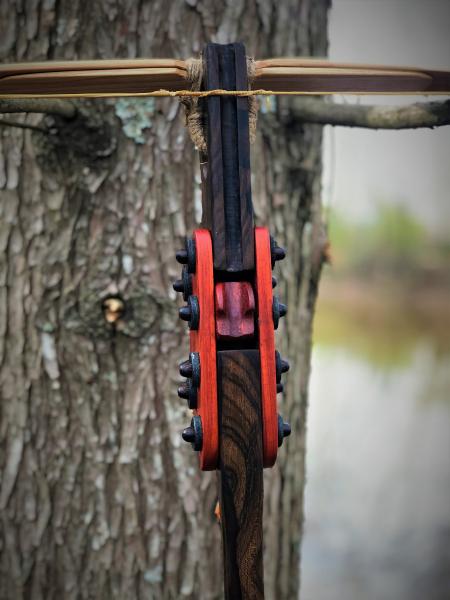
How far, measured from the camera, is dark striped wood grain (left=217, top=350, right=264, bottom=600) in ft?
1.99

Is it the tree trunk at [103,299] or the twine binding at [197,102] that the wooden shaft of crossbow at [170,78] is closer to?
the twine binding at [197,102]

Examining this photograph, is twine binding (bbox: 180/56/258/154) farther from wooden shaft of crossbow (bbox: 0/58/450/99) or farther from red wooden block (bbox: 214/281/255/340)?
red wooden block (bbox: 214/281/255/340)

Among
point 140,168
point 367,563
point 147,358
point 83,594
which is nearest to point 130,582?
point 83,594

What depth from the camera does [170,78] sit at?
670 millimetres

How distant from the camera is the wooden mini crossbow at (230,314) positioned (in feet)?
1.98

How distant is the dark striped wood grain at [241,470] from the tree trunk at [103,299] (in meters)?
0.49

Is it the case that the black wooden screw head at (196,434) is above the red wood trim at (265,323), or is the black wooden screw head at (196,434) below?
below

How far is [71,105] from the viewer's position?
3.30ft

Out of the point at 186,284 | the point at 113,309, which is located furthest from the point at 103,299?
the point at 186,284

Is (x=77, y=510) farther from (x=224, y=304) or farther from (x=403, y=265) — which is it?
(x=403, y=265)

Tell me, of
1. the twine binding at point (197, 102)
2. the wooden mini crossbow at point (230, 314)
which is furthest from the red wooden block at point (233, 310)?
the twine binding at point (197, 102)

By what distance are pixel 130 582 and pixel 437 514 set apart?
150 cm

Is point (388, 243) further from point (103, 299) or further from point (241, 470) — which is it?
point (241, 470)

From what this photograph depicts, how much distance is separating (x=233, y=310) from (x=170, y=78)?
0.87 feet
